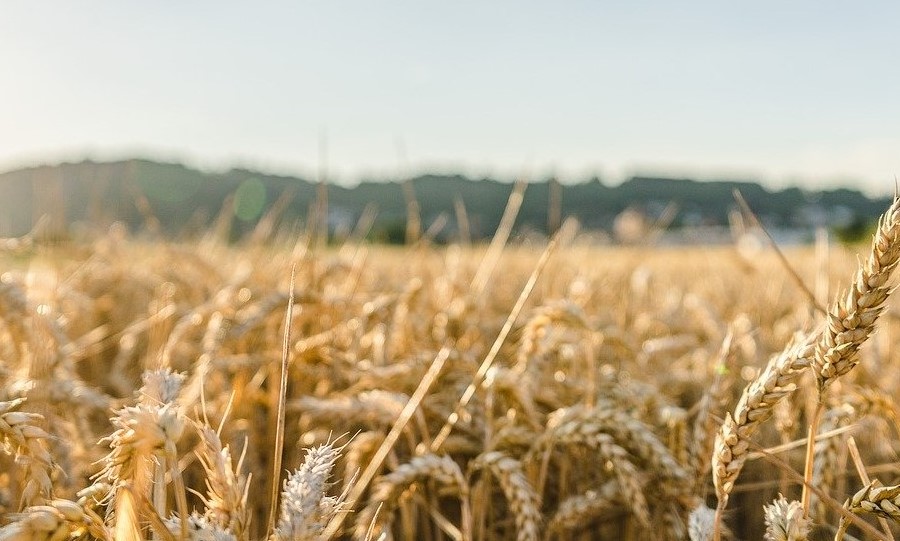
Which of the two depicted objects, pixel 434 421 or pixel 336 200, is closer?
pixel 434 421

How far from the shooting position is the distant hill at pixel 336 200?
3.01m

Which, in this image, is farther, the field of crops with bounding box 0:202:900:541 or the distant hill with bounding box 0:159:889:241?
the distant hill with bounding box 0:159:889:241

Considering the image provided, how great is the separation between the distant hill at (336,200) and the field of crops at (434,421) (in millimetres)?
353

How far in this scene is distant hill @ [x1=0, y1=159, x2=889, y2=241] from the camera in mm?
3008

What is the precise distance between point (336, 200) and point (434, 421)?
693 centimetres

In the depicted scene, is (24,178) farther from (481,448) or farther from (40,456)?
(40,456)

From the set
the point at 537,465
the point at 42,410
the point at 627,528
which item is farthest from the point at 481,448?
the point at 42,410

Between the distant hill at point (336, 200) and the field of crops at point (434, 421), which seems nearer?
the field of crops at point (434, 421)

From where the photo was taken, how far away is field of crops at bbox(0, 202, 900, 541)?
0.61 m

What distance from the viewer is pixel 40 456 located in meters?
0.62

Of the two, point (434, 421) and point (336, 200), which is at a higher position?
point (336, 200)

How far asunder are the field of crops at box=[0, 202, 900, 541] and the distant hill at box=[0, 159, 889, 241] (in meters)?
0.35

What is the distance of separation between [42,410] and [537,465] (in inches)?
38.4

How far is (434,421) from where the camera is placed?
5.36 ft
